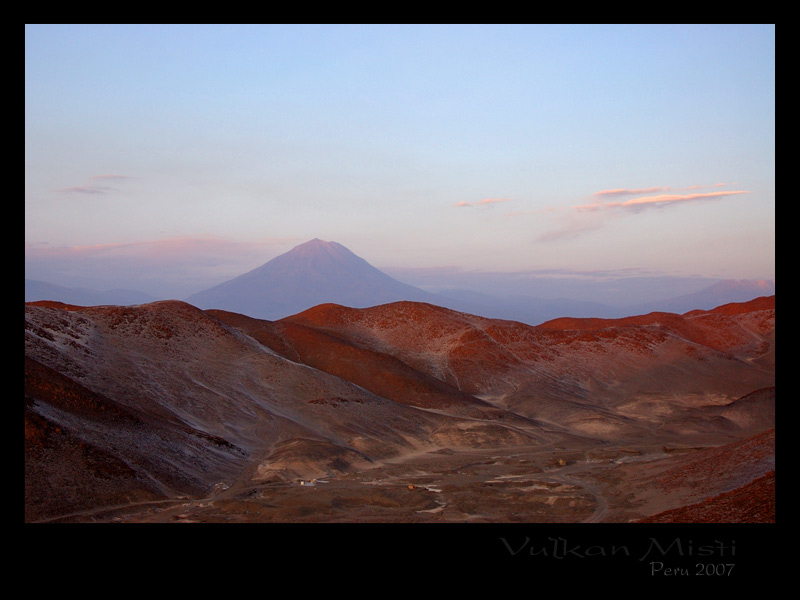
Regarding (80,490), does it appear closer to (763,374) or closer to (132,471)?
(132,471)

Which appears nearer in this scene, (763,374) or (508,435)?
(508,435)

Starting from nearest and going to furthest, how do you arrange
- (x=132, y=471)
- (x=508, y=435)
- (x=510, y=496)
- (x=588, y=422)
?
1. (x=132, y=471)
2. (x=510, y=496)
3. (x=508, y=435)
4. (x=588, y=422)

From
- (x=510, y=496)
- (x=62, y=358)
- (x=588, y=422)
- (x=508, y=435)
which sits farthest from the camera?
(x=588, y=422)

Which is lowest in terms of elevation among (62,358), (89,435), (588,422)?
(588,422)
